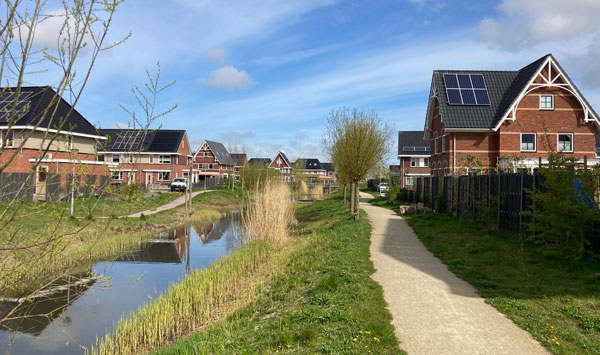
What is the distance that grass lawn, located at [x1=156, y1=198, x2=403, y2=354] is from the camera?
5281 millimetres

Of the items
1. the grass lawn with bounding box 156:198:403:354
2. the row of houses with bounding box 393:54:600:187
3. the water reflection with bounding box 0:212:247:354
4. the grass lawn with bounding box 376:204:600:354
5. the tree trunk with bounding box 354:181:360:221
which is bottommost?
the water reflection with bounding box 0:212:247:354

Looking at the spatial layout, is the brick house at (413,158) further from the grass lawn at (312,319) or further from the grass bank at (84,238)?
the grass lawn at (312,319)

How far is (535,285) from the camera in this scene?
7379 mm

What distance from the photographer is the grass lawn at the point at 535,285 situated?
5309 millimetres

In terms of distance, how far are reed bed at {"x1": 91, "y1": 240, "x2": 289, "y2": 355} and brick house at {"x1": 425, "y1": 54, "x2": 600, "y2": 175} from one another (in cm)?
1857

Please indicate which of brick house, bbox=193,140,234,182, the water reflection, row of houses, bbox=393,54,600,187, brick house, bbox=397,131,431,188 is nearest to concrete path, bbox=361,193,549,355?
the water reflection

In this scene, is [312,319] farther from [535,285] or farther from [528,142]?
[528,142]

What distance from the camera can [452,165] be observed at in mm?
27219

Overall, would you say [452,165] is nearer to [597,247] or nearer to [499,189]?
[499,189]

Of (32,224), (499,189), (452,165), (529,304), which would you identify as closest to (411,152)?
(452,165)

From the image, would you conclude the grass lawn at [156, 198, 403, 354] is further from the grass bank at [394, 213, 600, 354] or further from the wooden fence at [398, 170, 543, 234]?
the wooden fence at [398, 170, 543, 234]

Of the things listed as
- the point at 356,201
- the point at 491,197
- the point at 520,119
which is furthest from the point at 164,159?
the point at 491,197

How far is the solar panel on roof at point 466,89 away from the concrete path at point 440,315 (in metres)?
20.1

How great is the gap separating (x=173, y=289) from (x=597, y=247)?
9060 millimetres
